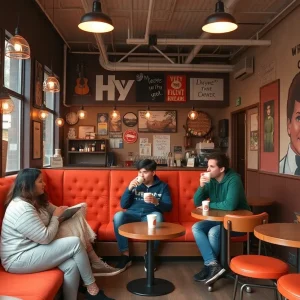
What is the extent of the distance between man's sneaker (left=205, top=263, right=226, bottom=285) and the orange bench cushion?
5.19 feet

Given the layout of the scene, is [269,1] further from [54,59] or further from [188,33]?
[54,59]

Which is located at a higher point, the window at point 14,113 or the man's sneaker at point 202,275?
the window at point 14,113

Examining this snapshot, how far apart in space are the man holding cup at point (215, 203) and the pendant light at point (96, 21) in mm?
1835

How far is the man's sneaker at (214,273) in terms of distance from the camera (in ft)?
12.4

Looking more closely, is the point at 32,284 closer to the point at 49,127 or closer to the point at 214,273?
the point at 214,273

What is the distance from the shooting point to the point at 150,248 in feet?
12.3

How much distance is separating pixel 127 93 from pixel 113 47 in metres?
1.08

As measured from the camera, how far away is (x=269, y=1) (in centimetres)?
562

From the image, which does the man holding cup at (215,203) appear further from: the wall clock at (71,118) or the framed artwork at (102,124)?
the wall clock at (71,118)

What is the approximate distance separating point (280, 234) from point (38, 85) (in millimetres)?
4660

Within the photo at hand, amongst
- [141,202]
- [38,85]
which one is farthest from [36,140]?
[141,202]

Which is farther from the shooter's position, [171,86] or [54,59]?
[171,86]

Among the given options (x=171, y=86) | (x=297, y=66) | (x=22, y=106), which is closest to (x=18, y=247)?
(x=22, y=106)

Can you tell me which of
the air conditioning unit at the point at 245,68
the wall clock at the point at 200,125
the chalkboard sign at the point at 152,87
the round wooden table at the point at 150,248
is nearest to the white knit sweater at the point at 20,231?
the round wooden table at the point at 150,248
